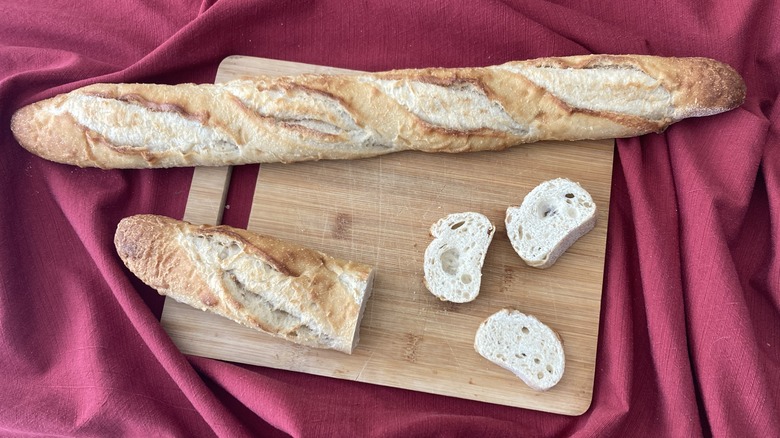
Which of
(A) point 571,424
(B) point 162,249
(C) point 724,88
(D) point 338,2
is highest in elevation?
(D) point 338,2

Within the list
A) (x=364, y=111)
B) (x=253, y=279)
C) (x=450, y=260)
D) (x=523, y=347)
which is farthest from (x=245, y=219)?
(x=523, y=347)

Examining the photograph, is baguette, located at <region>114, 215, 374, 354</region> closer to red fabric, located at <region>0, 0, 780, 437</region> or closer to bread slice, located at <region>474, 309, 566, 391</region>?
red fabric, located at <region>0, 0, 780, 437</region>

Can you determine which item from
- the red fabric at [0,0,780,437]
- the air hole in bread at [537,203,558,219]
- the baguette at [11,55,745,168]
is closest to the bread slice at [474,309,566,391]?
the red fabric at [0,0,780,437]

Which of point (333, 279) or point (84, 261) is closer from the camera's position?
point (333, 279)

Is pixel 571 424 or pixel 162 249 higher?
pixel 162 249

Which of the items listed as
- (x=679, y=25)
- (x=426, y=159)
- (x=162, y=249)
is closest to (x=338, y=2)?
(x=426, y=159)

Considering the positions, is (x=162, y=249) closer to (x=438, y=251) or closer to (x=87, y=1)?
(x=438, y=251)

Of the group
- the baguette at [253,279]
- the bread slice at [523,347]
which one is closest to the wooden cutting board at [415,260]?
the bread slice at [523,347]
